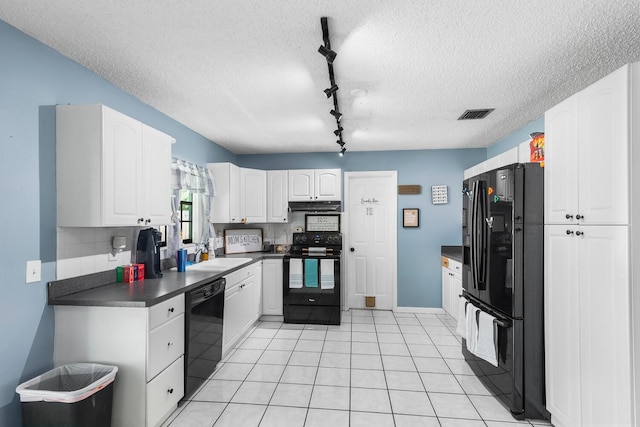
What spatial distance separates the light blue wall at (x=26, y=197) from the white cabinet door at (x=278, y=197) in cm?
282

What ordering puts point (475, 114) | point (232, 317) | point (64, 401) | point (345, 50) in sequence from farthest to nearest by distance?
point (232, 317) < point (475, 114) < point (345, 50) < point (64, 401)

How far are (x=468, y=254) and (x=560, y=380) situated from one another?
1.14 m

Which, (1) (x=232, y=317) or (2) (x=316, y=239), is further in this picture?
(2) (x=316, y=239)

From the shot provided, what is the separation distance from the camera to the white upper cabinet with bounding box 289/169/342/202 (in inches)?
184

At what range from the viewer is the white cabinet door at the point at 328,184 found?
4.68 metres

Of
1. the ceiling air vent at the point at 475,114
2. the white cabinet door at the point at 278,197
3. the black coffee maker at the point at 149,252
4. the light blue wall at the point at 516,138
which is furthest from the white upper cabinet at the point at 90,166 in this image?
the light blue wall at the point at 516,138

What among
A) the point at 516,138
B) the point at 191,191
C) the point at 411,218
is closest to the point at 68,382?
the point at 191,191

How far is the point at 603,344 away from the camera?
1723 mm

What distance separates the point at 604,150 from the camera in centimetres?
171

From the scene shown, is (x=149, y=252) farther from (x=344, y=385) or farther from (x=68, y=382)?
(x=344, y=385)

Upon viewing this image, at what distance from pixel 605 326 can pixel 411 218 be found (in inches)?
126

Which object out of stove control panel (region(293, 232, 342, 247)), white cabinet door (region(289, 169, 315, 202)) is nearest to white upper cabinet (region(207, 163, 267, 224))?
white cabinet door (region(289, 169, 315, 202))

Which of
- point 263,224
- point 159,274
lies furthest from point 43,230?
point 263,224

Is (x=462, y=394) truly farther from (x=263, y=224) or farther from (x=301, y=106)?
(x=263, y=224)
